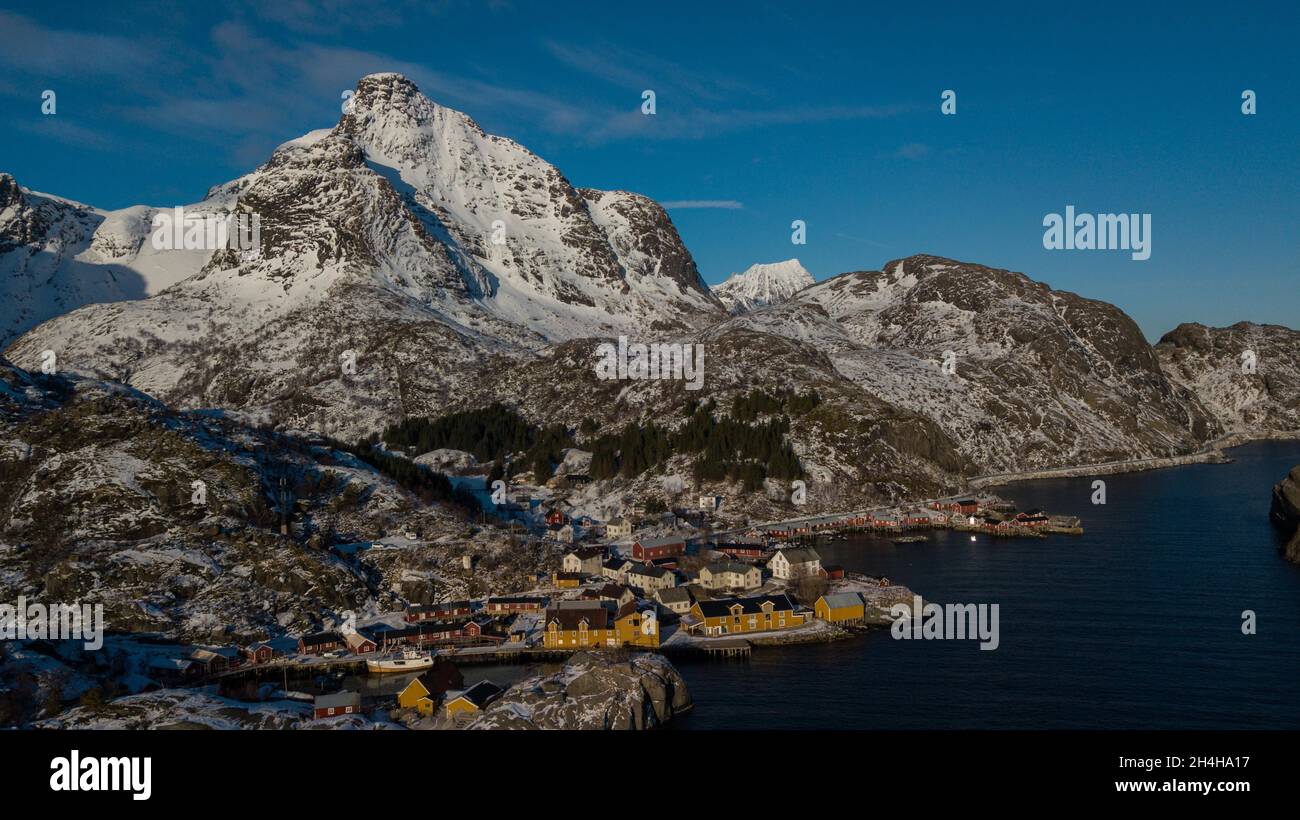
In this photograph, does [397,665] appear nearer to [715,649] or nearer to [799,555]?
[715,649]

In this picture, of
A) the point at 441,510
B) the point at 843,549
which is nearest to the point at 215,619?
the point at 441,510

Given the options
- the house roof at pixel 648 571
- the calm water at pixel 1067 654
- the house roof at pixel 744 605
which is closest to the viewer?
the calm water at pixel 1067 654

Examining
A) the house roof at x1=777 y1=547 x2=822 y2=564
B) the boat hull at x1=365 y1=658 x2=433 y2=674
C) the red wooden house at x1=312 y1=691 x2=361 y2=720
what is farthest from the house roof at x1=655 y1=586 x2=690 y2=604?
the red wooden house at x1=312 y1=691 x2=361 y2=720

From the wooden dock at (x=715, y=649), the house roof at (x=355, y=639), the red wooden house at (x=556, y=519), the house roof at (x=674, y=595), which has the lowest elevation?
the wooden dock at (x=715, y=649)

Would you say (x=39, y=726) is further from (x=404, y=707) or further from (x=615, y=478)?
(x=615, y=478)

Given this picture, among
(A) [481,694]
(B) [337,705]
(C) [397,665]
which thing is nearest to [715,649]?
(A) [481,694]

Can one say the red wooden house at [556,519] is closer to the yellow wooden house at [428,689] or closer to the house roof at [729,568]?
the house roof at [729,568]

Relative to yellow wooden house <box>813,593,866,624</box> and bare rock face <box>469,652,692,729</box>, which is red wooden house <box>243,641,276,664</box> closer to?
bare rock face <box>469,652,692,729</box>

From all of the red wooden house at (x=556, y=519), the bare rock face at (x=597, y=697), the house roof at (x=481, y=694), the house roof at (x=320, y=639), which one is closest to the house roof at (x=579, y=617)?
Answer: the bare rock face at (x=597, y=697)
